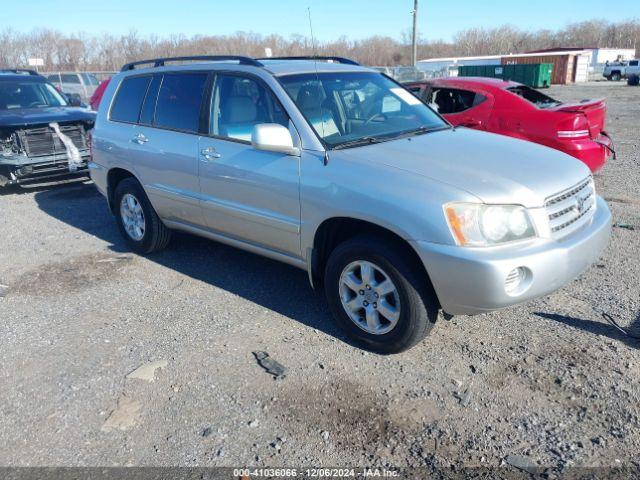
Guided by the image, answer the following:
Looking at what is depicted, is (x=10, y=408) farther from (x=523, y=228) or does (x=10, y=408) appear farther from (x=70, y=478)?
(x=523, y=228)

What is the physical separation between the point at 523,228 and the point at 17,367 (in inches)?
131

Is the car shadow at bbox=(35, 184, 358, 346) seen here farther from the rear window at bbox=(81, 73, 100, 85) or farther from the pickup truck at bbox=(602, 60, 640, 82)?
the pickup truck at bbox=(602, 60, 640, 82)

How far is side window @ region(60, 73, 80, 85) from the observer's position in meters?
26.2

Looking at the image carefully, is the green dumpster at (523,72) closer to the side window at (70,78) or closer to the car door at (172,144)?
the side window at (70,78)

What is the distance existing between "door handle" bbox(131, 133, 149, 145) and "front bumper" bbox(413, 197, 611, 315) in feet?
9.88

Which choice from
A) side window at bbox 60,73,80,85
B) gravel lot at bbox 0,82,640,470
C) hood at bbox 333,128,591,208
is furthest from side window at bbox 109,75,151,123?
side window at bbox 60,73,80,85

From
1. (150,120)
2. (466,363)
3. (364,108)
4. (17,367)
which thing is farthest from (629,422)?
(150,120)

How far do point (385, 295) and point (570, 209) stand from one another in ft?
4.17

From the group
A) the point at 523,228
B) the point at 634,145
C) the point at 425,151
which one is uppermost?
the point at 425,151

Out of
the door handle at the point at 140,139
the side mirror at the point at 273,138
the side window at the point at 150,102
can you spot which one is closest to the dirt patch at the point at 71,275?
the door handle at the point at 140,139

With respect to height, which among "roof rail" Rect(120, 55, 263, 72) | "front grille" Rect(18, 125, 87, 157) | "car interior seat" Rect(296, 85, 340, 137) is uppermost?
"roof rail" Rect(120, 55, 263, 72)

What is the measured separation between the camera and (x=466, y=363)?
11.6 feet

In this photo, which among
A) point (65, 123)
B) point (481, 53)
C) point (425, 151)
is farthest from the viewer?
point (481, 53)

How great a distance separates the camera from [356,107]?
4.37 m
